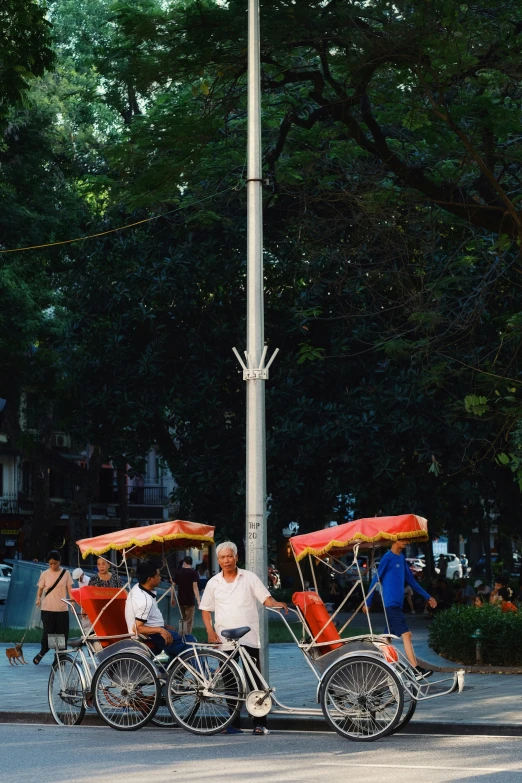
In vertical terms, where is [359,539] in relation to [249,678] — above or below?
above

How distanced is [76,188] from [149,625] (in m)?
27.8

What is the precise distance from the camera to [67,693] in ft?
43.3

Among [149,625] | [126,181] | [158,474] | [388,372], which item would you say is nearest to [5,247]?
[388,372]

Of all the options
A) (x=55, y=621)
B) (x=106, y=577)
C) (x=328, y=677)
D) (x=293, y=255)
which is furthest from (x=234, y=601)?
(x=293, y=255)

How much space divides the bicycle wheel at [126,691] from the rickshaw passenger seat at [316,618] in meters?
1.54

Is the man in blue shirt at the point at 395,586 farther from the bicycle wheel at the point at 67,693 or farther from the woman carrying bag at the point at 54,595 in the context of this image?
the woman carrying bag at the point at 54,595

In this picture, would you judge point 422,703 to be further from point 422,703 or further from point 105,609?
point 105,609

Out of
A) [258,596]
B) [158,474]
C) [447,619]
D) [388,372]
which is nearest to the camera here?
[258,596]

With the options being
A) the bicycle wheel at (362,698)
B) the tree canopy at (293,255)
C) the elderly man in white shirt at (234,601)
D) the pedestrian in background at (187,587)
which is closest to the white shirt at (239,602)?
the elderly man in white shirt at (234,601)

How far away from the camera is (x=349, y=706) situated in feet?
37.8

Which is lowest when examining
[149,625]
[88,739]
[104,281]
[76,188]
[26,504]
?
[88,739]

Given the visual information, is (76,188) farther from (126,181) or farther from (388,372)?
(126,181)

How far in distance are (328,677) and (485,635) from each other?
24.9ft

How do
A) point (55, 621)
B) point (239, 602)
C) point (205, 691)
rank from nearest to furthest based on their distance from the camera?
1. point (205, 691)
2. point (239, 602)
3. point (55, 621)
